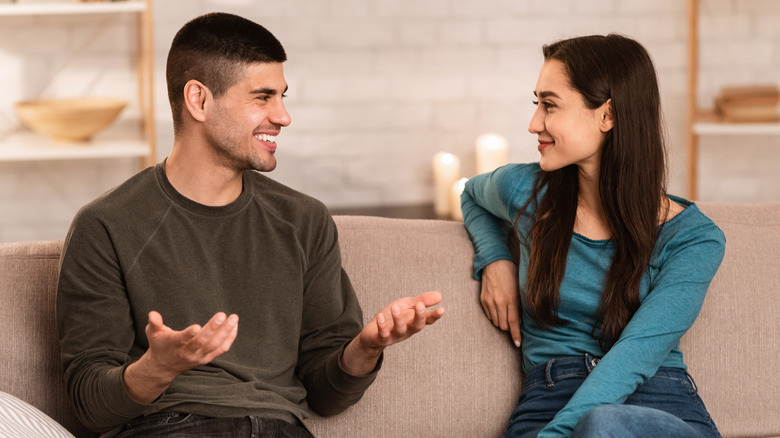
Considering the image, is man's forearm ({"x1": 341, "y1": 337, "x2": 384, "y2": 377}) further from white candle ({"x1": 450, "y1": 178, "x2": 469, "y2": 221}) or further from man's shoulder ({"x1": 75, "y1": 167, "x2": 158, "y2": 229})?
white candle ({"x1": 450, "y1": 178, "x2": 469, "y2": 221})

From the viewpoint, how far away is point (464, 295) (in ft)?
5.74

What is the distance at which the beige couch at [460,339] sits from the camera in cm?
165

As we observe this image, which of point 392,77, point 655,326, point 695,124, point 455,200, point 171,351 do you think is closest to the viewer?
point 171,351

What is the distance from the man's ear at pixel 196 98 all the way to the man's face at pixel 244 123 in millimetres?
18

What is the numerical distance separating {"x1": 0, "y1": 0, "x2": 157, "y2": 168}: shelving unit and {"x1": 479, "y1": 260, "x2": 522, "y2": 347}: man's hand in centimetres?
178

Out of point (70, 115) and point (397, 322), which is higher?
point (70, 115)

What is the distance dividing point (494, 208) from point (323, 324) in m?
0.45

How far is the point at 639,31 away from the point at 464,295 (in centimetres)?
230

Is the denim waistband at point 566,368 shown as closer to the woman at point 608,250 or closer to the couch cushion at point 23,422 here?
the woman at point 608,250

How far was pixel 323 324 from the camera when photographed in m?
1.57

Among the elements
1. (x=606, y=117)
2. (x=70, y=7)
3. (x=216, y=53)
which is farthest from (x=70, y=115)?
(x=606, y=117)

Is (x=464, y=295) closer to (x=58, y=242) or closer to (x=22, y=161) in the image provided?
(x=58, y=242)

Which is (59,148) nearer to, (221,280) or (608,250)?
(221,280)

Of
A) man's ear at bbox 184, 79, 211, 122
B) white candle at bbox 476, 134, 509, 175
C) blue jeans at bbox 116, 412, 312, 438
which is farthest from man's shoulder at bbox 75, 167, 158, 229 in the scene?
white candle at bbox 476, 134, 509, 175
